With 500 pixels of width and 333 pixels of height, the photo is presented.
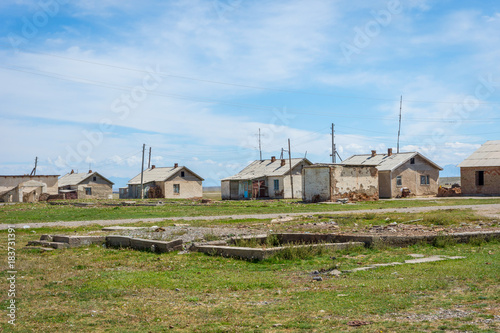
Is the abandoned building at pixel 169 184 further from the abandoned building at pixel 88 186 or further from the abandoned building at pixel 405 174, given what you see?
the abandoned building at pixel 405 174

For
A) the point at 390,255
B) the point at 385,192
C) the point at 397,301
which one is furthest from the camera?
the point at 385,192

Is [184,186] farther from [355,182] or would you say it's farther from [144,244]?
[144,244]

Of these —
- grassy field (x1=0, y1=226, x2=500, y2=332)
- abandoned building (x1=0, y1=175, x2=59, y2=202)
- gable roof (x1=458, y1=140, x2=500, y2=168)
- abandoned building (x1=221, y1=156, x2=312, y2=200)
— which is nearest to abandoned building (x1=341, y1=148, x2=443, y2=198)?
gable roof (x1=458, y1=140, x2=500, y2=168)

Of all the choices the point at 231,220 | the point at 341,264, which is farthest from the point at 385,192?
the point at 341,264

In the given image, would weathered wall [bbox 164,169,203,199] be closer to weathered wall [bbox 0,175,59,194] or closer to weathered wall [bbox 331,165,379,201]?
weathered wall [bbox 0,175,59,194]

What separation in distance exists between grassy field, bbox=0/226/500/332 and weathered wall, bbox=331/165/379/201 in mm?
28566

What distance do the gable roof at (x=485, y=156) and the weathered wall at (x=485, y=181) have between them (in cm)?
42

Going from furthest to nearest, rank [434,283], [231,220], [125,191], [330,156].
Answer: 1. [125,191]
2. [330,156]
3. [231,220]
4. [434,283]

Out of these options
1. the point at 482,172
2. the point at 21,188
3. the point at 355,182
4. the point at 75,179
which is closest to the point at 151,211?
the point at 355,182

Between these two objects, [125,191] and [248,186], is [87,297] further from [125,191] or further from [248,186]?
[125,191]

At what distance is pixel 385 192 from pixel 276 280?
130 feet

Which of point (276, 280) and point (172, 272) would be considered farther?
point (172, 272)

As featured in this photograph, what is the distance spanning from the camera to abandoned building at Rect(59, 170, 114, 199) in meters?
69.9

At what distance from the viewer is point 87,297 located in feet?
25.6
